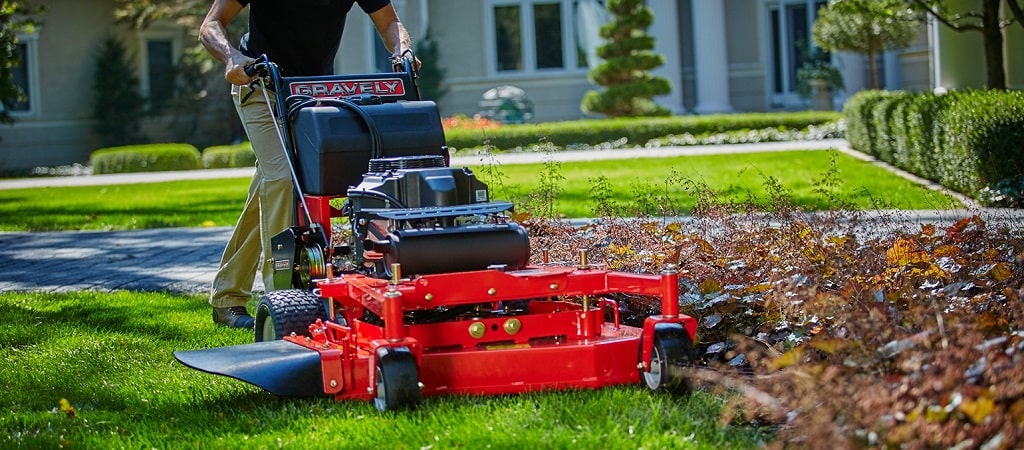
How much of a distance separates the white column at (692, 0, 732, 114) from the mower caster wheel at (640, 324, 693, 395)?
73.5ft

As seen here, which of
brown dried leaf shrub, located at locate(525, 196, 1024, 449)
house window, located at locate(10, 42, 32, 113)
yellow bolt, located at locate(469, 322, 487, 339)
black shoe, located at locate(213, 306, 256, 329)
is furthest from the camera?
house window, located at locate(10, 42, 32, 113)

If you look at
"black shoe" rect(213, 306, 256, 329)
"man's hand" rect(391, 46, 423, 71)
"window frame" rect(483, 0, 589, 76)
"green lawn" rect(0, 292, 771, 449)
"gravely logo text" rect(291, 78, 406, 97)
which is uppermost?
"window frame" rect(483, 0, 589, 76)

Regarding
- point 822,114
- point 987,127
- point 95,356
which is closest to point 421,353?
point 95,356

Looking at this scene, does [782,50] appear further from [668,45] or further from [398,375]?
[398,375]

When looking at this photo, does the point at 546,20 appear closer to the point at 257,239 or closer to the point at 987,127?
the point at 987,127

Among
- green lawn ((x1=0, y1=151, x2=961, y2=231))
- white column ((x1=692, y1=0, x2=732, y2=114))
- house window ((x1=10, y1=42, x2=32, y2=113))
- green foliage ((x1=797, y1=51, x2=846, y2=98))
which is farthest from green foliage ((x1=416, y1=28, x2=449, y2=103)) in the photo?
green lawn ((x1=0, y1=151, x2=961, y2=231))

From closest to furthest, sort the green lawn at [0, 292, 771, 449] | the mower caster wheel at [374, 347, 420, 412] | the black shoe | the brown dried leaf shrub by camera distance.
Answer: the brown dried leaf shrub, the green lawn at [0, 292, 771, 449], the mower caster wheel at [374, 347, 420, 412], the black shoe

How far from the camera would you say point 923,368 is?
124 inches

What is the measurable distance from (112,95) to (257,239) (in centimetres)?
2310

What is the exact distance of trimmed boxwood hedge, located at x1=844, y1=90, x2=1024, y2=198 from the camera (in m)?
9.41

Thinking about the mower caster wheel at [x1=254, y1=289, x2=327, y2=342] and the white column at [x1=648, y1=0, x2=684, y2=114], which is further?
the white column at [x1=648, y1=0, x2=684, y2=114]

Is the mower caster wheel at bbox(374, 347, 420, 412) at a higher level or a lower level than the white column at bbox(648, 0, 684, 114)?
lower

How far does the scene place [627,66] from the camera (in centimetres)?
A: 2416

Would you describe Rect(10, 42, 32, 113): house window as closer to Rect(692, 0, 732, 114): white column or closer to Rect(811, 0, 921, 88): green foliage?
Rect(692, 0, 732, 114): white column
